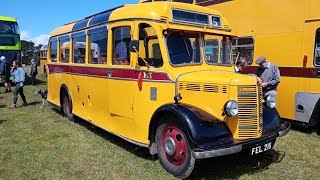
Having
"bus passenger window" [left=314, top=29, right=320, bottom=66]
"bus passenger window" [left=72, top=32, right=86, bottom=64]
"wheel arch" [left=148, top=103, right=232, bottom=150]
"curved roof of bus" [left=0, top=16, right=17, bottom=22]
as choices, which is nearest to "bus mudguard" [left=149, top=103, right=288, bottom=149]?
"wheel arch" [left=148, top=103, right=232, bottom=150]

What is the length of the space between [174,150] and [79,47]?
438 cm

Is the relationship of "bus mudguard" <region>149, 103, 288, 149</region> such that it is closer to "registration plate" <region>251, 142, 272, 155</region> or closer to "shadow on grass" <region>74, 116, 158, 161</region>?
"registration plate" <region>251, 142, 272, 155</region>

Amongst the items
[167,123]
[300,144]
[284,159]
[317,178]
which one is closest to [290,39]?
[300,144]

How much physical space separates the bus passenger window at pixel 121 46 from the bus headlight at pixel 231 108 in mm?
2143

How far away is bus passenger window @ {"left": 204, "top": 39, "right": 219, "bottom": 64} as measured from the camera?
6371 mm

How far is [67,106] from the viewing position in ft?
33.5

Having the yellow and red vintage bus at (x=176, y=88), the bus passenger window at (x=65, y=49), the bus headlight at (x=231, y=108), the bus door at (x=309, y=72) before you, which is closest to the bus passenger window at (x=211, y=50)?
the yellow and red vintage bus at (x=176, y=88)

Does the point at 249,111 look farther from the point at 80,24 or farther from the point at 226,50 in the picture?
the point at 80,24

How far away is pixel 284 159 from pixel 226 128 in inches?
76.6

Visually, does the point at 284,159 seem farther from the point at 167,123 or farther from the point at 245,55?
the point at 245,55

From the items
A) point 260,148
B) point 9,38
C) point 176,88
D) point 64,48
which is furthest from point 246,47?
point 9,38

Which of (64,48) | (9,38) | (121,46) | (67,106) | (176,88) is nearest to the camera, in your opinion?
(176,88)

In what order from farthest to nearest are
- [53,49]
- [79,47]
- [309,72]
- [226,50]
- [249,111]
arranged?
[53,49] → [79,47] → [309,72] → [226,50] → [249,111]

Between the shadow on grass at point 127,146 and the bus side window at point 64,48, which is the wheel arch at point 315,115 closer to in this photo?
the shadow on grass at point 127,146
